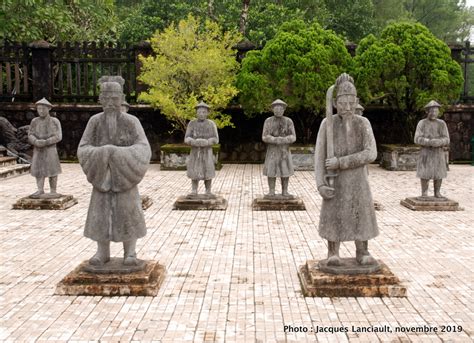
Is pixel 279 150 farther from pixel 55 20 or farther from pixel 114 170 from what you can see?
pixel 55 20

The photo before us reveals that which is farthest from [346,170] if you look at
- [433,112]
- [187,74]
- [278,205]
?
[187,74]

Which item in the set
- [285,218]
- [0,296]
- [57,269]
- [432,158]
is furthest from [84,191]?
[432,158]

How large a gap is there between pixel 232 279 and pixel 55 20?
60.0 feet

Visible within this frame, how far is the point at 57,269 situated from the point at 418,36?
1401 cm

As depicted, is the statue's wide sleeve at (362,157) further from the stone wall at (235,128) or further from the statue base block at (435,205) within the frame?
the stone wall at (235,128)

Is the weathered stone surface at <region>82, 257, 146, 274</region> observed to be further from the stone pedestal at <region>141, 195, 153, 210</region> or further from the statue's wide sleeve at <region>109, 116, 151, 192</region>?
the stone pedestal at <region>141, 195, 153, 210</region>

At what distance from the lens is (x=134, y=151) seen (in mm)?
5684

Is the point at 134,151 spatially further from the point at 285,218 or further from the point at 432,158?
the point at 432,158

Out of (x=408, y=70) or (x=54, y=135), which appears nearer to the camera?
(x=54, y=135)

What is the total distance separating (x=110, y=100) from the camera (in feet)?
19.1

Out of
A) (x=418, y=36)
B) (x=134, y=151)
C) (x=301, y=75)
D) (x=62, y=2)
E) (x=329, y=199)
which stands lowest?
(x=329, y=199)

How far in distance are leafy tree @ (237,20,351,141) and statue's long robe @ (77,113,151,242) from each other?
11133 mm

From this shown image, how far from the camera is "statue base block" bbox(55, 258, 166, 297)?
5688 millimetres

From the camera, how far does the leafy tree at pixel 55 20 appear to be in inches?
802
